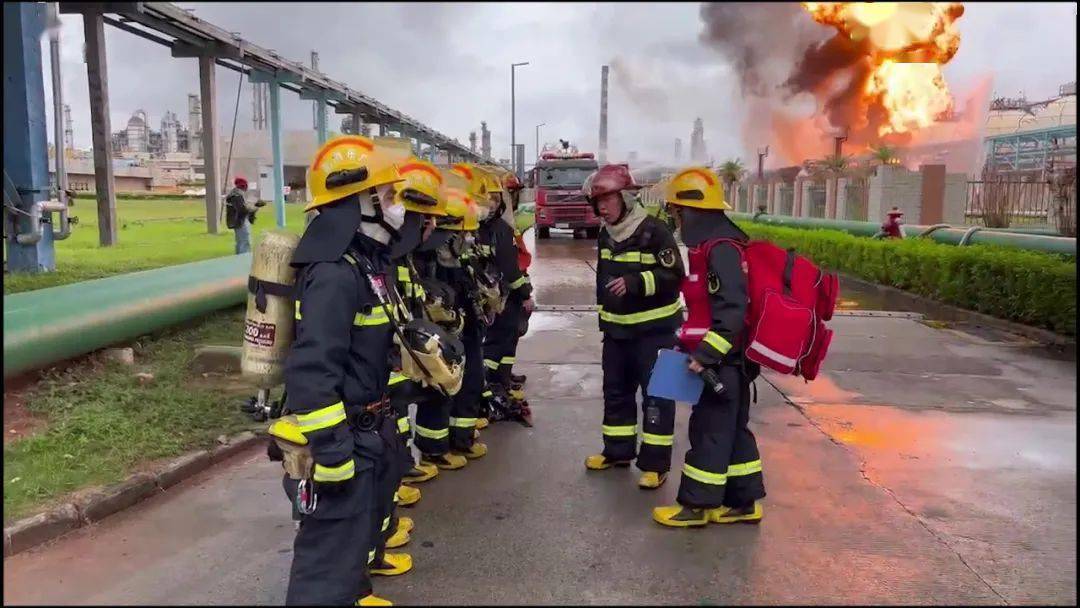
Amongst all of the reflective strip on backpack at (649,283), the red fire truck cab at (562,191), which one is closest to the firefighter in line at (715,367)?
the reflective strip on backpack at (649,283)

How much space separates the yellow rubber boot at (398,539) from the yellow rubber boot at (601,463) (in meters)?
1.38

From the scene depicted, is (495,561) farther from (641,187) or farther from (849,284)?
(849,284)

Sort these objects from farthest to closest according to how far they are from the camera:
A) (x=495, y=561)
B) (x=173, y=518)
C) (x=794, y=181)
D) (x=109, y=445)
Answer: (x=794, y=181) → (x=109, y=445) → (x=173, y=518) → (x=495, y=561)

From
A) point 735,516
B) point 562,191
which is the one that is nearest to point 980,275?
point 735,516

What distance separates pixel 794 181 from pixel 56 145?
20826mm

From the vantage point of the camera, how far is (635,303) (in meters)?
4.30

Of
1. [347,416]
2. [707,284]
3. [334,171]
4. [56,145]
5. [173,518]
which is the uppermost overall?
[56,145]

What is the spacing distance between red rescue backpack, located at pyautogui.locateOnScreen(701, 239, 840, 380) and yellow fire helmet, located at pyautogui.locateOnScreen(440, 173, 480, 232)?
1442 millimetres

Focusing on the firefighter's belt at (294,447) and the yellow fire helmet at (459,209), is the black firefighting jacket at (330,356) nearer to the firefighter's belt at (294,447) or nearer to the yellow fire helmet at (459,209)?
the firefighter's belt at (294,447)

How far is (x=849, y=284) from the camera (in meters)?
13.1

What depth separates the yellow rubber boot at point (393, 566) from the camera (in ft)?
10.5

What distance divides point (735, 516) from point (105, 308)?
4.19 metres

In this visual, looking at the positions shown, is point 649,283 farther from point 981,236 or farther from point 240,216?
point 981,236

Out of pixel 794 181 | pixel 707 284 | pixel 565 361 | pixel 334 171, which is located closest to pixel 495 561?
pixel 707 284
